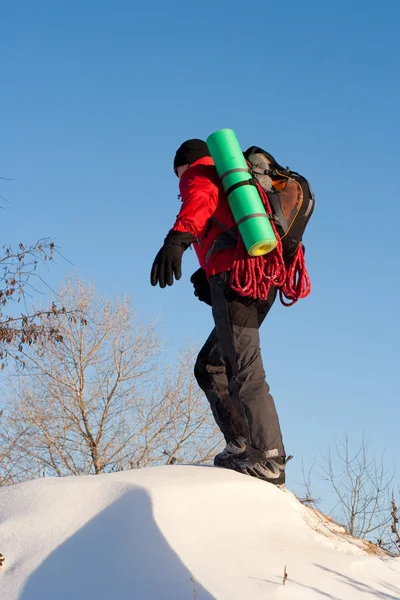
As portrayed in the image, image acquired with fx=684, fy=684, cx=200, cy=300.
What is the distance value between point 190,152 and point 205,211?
65 cm

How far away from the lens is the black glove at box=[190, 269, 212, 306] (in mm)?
4328

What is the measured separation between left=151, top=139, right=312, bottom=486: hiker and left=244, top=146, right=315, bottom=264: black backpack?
0.20 m

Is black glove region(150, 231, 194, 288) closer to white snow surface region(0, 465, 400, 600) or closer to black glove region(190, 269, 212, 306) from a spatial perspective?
black glove region(190, 269, 212, 306)

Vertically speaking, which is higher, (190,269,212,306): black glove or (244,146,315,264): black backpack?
(244,146,315,264): black backpack

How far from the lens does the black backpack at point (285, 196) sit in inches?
155

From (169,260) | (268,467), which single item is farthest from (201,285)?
(268,467)

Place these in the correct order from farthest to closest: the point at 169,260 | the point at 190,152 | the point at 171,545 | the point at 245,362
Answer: the point at 190,152 < the point at 245,362 < the point at 169,260 < the point at 171,545

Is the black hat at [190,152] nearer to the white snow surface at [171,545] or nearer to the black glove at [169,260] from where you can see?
the black glove at [169,260]

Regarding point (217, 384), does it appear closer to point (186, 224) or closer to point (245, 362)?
point (245, 362)

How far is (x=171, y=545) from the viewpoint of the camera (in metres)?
2.79

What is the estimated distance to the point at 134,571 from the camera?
104 inches

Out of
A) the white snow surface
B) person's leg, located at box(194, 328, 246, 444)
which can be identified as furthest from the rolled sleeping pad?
the white snow surface

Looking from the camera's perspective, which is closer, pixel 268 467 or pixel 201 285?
pixel 268 467

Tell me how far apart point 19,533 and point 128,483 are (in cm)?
53
